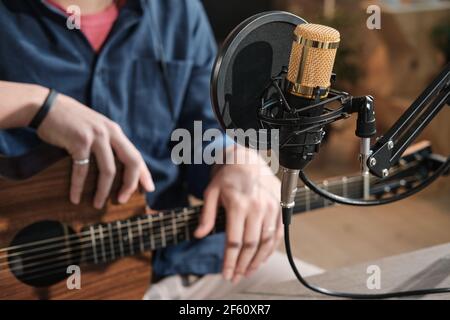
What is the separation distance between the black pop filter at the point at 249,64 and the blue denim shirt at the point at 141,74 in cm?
41

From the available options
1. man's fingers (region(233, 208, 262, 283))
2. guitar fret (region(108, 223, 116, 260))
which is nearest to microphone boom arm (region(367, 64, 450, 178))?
man's fingers (region(233, 208, 262, 283))

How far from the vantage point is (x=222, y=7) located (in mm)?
2273

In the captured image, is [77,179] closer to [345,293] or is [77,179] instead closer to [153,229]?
[153,229]

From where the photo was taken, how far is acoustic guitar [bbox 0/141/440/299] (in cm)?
76

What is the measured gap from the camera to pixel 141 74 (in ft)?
2.85

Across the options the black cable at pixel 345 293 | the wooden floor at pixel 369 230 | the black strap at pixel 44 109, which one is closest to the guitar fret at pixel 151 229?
the black strap at pixel 44 109

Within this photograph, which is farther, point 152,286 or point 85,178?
point 152,286

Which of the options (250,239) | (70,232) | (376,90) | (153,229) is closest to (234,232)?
(250,239)

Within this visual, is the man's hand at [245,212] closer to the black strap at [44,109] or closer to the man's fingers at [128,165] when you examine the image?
the man's fingers at [128,165]

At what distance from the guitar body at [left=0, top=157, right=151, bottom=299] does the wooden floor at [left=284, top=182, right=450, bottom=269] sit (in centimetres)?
94

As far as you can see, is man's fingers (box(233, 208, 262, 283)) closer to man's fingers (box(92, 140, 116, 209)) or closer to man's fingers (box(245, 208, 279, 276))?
man's fingers (box(245, 208, 279, 276))
